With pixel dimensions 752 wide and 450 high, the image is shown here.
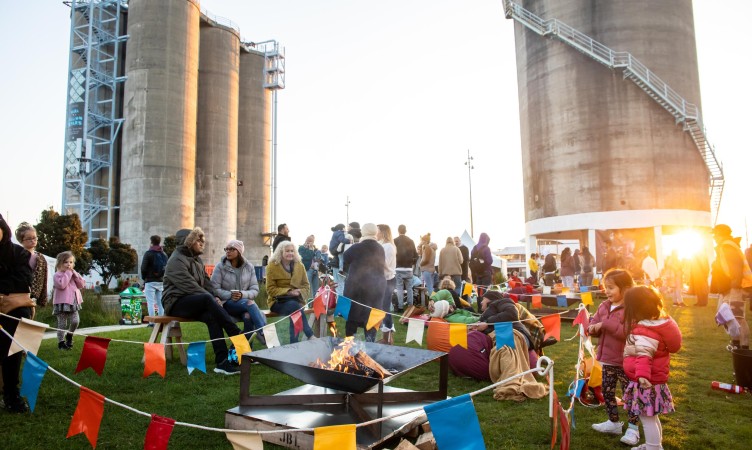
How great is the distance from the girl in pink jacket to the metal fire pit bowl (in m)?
5.55

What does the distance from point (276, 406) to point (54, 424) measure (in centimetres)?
202

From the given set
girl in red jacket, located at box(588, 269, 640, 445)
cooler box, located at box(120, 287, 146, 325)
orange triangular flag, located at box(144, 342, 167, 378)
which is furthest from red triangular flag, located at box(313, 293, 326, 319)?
cooler box, located at box(120, 287, 146, 325)

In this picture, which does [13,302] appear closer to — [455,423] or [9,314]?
[9,314]

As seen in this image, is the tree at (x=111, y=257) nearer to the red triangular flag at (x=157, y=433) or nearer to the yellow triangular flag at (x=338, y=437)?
the red triangular flag at (x=157, y=433)

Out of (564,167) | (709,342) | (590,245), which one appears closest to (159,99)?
(564,167)

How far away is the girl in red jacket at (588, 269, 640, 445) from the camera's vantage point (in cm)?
427

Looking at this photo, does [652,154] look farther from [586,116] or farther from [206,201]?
[206,201]

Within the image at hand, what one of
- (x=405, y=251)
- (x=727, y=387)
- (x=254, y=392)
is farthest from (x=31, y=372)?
(x=405, y=251)

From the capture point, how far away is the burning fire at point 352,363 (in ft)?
14.0

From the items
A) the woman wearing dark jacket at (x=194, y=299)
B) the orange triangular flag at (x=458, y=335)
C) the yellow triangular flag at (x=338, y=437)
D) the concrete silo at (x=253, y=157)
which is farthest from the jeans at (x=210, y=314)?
the concrete silo at (x=253, y=157)

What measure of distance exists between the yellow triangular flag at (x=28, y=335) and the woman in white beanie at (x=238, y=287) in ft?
10.1

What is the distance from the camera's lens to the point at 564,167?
97.8ft

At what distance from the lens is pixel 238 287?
755cm

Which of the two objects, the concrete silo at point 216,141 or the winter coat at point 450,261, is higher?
the concrete silo at point 216,141
